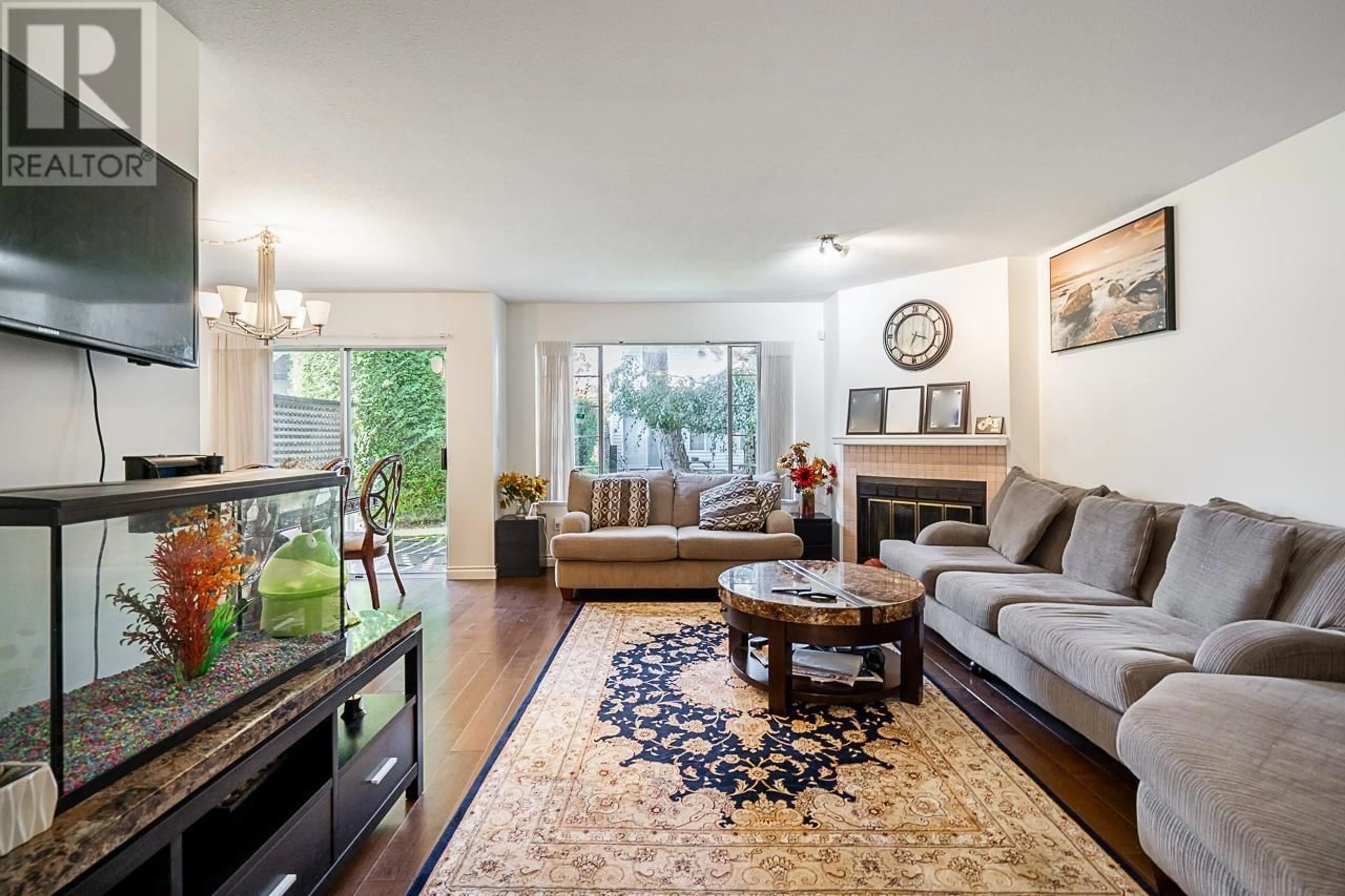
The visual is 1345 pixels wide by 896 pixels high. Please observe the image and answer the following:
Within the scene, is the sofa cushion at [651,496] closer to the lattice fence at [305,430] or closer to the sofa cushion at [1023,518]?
the lattice fence at [305,430]

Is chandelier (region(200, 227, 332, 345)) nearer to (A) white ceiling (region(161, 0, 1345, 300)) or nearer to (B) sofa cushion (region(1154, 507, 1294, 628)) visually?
(A) white ceiling (region(161, 0, 1345, 300))

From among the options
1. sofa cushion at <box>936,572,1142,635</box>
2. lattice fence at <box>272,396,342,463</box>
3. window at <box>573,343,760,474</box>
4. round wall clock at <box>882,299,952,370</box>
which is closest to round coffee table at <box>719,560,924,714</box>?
sofa cushion at <box>936,572,1142,635</box>

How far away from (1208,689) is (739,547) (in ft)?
9.55

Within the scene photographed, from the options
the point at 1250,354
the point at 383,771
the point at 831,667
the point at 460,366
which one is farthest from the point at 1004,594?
the point at 460,366

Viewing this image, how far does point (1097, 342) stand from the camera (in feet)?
11.7

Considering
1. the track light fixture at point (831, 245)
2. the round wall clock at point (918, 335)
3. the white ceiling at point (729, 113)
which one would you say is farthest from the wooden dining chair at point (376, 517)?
the round wall clock at point (918, 335)

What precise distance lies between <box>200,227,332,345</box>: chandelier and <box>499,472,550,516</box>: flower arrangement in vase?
6.47 feet

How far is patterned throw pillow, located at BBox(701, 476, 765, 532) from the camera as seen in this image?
15.2 feet

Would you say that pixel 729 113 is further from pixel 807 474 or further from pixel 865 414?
pixel 807 474

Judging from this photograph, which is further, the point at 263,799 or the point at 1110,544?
the point at 1110,544

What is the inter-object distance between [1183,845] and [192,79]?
3425mm

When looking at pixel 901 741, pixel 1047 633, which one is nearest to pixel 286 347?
pixel 901 741

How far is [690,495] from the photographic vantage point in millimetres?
5020

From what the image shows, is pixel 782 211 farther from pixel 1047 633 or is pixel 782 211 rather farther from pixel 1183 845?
pixel 1183 845
